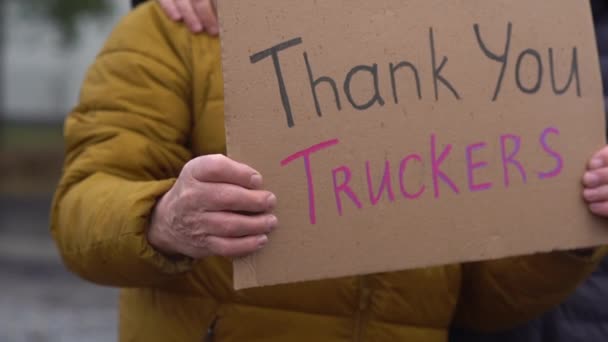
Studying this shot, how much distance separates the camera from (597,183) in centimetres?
167

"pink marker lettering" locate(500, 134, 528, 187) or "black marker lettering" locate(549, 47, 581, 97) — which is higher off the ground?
"black marker lettering" locate(549, 47, 581, 97)

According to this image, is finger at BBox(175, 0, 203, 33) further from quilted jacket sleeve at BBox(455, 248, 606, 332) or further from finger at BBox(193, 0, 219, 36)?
quilted jacket sleeve at BBox(455, 248, 606, 332)

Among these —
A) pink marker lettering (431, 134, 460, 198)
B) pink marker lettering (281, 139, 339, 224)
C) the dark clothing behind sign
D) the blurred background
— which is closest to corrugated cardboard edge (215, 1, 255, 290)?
pink marker lettering (281, 139, 339, 224)

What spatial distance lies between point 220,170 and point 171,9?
54 cm

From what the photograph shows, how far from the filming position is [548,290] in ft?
6.18

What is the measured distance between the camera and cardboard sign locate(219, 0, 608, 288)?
155 cm

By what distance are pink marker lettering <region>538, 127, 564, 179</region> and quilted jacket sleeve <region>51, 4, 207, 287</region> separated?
61 cm

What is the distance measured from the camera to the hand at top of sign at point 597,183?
1.67m

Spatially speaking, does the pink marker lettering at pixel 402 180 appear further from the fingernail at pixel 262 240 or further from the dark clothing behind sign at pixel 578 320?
the dark clothing behind sign at pixel 578 320

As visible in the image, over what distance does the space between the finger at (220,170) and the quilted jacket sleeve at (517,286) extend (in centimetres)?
63

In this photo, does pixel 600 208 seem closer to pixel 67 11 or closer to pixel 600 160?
pixel 600 160

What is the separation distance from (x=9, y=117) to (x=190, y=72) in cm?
1828

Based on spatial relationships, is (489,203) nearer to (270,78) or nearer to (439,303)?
(439,303)

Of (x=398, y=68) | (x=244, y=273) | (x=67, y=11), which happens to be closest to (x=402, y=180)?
(x=398, y=68)
